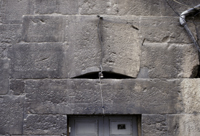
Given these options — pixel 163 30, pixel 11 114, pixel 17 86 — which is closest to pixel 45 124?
pixel 11 114

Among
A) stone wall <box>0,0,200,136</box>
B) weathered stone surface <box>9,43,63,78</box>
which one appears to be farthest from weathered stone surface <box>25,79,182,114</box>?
weathered stone surface <box>9,43,63,78</box>

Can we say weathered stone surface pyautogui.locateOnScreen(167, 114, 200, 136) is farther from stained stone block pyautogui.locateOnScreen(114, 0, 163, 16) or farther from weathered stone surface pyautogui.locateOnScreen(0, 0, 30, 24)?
weathered stone surface pyautogui.locateOnScreen(0, 0, 30, 24)

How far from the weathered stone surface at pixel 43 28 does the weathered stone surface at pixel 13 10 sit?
0.34 feet

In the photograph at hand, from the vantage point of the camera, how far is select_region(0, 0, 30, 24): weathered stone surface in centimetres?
282

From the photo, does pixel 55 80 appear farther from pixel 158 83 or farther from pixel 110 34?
pixel 158 83

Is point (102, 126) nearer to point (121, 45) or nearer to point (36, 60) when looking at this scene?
point (121, 45)

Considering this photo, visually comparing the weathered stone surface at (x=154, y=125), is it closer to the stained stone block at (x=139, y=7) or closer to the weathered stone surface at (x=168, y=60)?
the weathered stone surface at (x=168, y=60)

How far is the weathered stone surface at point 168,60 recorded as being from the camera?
2746 mm

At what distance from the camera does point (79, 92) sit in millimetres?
2650

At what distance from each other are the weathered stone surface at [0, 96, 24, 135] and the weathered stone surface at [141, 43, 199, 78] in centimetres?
175

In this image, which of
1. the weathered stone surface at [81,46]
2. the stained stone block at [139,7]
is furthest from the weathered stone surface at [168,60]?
the weathered stone surface at [81,46]

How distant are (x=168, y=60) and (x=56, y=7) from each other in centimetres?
176

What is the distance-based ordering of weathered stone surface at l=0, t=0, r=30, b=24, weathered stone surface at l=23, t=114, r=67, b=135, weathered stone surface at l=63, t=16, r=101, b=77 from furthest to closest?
weathered stone surface at l=0, t=0, r=30, b=24 < weathered stone surface at l=63, t=16, r=101, b=77 < weathered stone surface at l=23, t=114, r=67, b=135

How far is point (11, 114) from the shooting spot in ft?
8.64
